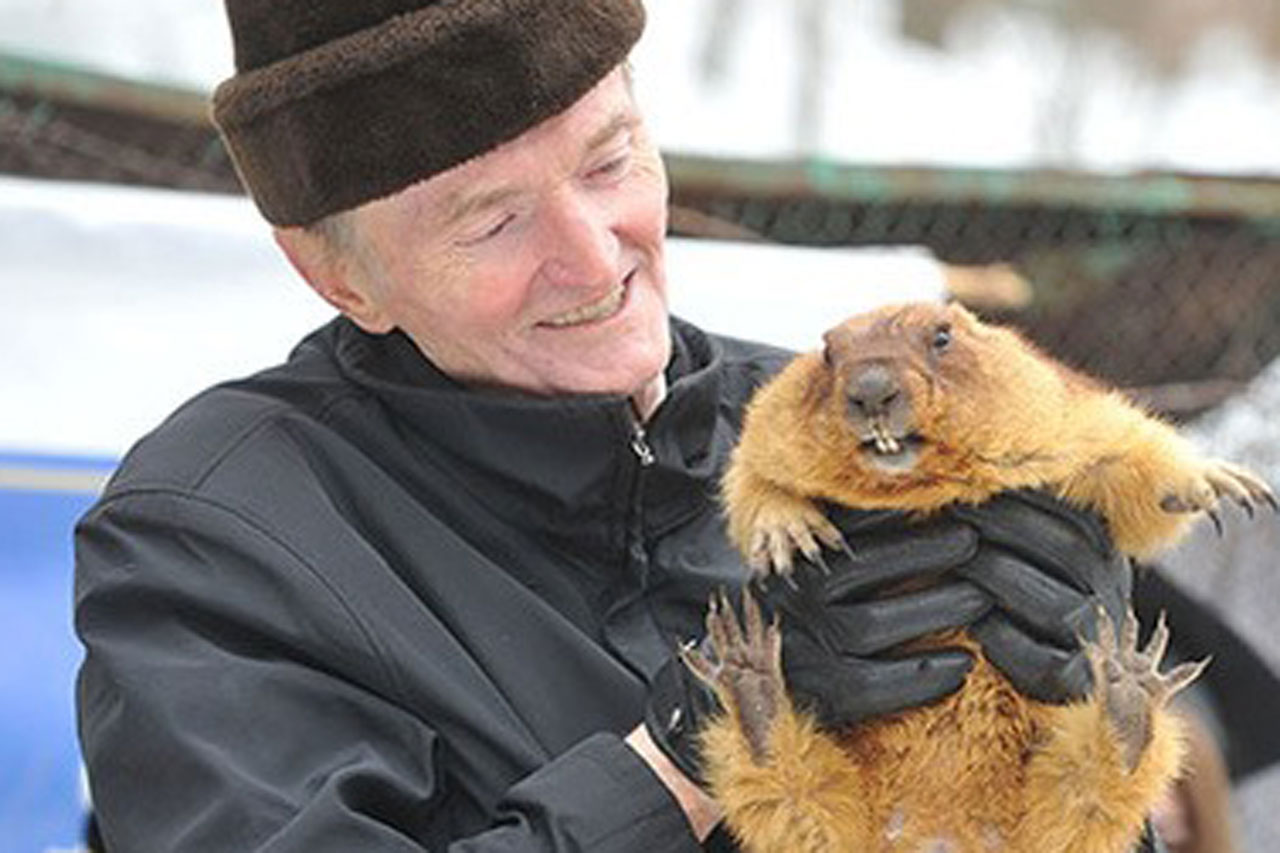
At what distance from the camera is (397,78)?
252 cm

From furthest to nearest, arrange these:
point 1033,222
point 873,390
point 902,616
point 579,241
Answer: point 1033,222 → point 579,241 → point 873,390 → point 902,616

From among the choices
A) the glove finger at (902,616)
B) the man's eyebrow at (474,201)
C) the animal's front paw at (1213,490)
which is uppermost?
the man's eyebrow at (474,201)

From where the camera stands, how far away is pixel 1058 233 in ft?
20.0

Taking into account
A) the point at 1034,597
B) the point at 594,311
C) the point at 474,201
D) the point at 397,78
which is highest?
the point at 397,78

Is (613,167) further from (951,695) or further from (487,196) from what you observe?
(951,695)

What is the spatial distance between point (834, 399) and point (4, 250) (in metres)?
1.99

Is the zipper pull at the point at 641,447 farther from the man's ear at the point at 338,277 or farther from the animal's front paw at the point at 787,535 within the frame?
the man's ear at the point at 338,277

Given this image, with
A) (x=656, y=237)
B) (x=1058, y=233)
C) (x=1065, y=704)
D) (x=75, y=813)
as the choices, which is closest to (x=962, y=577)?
(x=1065, y=704)

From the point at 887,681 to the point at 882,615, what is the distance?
0.06 meters

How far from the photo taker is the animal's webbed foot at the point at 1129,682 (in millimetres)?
2375

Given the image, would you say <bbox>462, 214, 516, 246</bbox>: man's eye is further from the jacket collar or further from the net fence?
the net fence

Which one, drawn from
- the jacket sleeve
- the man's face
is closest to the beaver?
the jacket sleeve

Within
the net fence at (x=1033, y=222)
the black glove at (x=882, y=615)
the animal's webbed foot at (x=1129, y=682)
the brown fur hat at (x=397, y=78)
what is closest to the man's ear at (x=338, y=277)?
the brown fur hat at (x=397, y=78)

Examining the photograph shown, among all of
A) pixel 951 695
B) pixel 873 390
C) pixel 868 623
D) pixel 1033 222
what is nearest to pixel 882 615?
pixel 868 623
